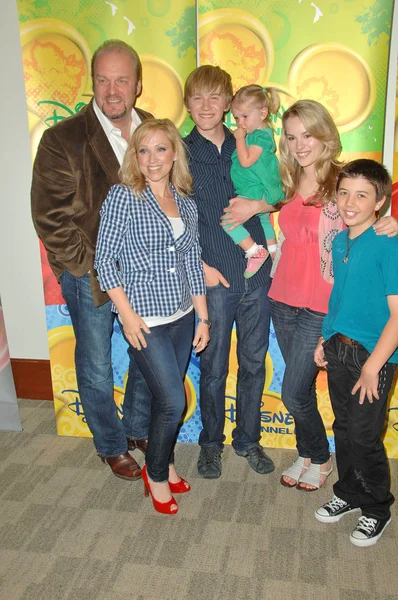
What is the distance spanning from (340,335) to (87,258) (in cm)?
112

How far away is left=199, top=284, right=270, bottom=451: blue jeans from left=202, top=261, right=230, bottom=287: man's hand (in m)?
0.03

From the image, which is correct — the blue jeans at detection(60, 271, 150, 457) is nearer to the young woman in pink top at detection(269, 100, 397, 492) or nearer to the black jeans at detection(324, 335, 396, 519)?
the young woman in pink top at detection(269, 100, 397, 492)

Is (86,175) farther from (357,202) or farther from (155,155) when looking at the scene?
(357,202)

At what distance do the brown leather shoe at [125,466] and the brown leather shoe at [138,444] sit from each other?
124 mm

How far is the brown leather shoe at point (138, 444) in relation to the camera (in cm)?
293

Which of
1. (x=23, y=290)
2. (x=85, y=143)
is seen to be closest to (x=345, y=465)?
(x=85, y=143)

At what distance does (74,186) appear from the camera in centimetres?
252

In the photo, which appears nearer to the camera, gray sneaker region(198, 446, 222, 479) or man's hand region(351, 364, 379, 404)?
man's hand region(351, 364, 379, 404)

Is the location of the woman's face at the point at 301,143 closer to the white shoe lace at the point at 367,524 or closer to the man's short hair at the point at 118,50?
the man's short hair at the point at 118,50

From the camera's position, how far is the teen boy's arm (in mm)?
2012

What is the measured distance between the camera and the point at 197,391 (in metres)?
3.00

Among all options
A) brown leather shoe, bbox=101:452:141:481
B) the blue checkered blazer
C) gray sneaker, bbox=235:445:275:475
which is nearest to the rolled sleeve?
the blue checkered blazer

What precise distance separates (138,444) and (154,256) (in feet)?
3.73

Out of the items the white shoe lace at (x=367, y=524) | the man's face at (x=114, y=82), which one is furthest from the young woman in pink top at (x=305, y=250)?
the man's face at (x=114, y=82)
